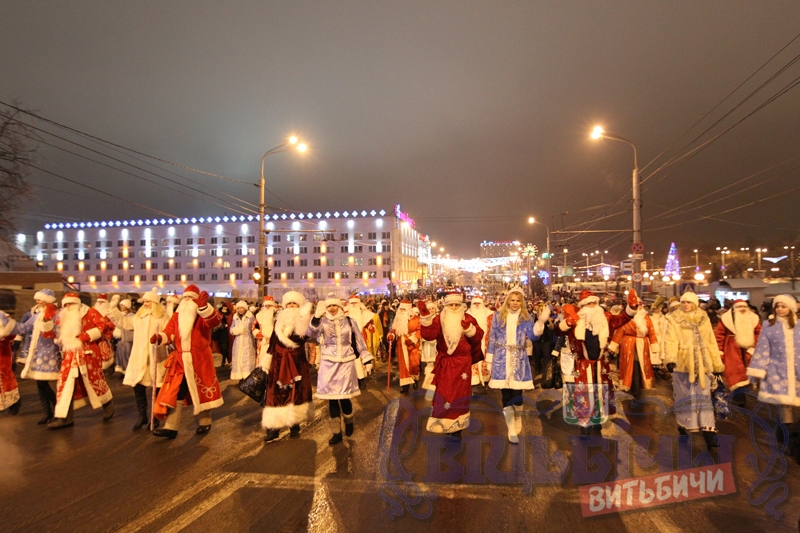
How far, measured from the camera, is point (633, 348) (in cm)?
935

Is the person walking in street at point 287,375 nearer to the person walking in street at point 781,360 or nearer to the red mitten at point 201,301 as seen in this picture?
the red mitten at point 201,301

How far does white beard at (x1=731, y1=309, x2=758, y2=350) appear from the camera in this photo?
749cm

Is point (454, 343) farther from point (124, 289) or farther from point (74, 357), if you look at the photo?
point (124, 289)

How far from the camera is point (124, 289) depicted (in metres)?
90.2

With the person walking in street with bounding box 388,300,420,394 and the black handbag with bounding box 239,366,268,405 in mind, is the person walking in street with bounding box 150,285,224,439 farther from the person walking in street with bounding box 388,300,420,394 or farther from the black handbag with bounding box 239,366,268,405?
the person walking in street with bounding box 388,300,420,394

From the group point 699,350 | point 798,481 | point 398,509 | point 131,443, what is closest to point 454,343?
point 398,509

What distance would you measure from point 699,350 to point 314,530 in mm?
5198

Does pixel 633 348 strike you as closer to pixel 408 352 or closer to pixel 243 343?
pixel 408 352

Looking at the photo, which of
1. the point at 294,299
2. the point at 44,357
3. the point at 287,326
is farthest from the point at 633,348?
the point at 44,357

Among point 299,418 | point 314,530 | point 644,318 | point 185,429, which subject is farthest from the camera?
point 644,318

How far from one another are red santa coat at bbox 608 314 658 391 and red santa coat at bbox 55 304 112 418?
8.92m

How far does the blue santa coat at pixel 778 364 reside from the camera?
18.2ft

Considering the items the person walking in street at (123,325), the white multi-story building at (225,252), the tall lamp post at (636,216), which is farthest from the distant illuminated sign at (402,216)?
the person walking in street at (123,325)

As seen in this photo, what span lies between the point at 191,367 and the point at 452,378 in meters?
3.55
